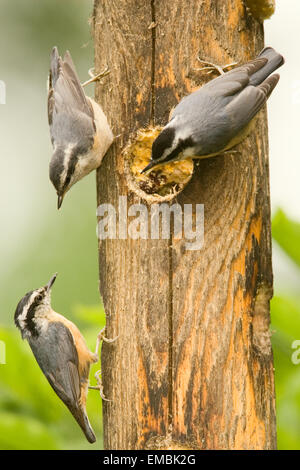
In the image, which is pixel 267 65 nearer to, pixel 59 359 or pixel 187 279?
pixel 187 279

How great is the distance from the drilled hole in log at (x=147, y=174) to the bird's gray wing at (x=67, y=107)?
0.27m

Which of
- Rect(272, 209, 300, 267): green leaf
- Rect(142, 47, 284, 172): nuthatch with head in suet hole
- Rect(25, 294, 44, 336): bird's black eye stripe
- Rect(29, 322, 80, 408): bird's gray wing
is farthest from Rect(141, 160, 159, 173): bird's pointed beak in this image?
Rect(25, 294, 44, 336): bird's black eye stripe

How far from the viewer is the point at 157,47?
11.8 feet

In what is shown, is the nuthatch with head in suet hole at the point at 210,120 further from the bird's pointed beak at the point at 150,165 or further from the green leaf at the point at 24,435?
the green leaf at the point at 24,435

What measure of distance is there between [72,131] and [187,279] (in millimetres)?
1083

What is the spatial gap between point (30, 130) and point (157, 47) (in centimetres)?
494

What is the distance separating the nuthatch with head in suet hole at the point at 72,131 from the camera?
12.1 feet

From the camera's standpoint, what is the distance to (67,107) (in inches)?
155

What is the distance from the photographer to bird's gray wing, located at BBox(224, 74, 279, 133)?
11.1 ft

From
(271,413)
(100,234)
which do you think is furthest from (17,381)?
(271,413)

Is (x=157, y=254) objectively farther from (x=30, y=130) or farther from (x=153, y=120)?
(x=30, y=130)

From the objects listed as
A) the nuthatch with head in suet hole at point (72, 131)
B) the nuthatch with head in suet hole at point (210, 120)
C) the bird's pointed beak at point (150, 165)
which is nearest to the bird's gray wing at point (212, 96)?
the nuthatch with head in suet hole at point (210, 120)

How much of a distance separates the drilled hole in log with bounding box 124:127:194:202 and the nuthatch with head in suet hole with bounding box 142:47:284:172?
0.22 meters

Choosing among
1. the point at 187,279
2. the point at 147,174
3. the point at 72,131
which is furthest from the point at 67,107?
the point at 187,279
